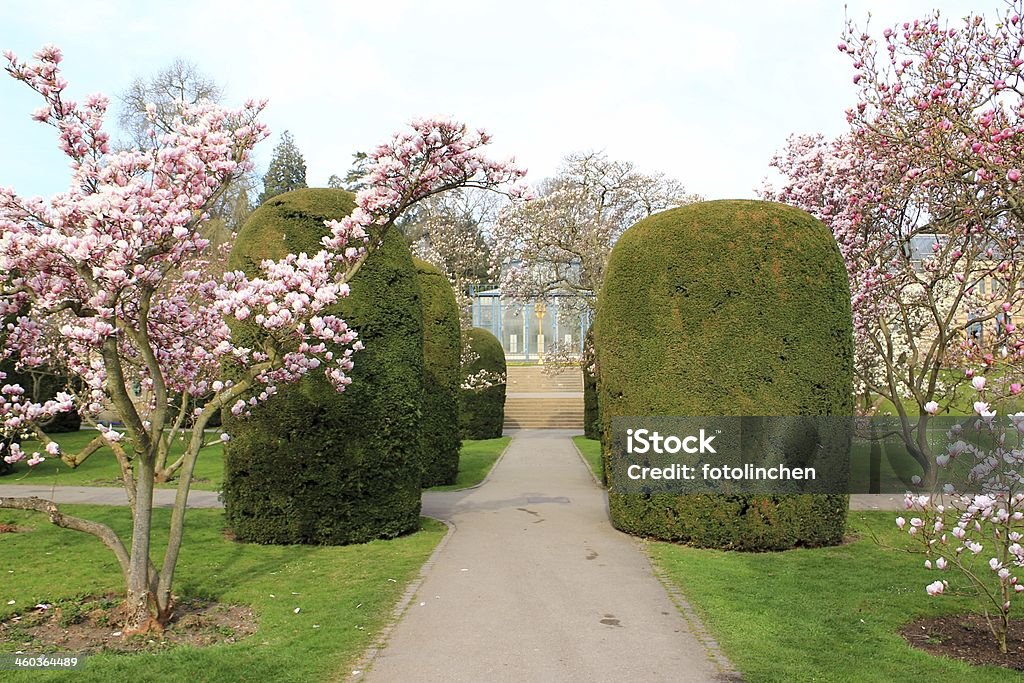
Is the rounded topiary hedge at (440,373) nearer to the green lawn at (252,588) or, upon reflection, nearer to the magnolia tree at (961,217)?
the green lawn at (252,588)

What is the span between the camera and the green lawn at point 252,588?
19.0 feet

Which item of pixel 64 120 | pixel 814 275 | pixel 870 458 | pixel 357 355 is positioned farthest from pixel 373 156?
pixel 870 458

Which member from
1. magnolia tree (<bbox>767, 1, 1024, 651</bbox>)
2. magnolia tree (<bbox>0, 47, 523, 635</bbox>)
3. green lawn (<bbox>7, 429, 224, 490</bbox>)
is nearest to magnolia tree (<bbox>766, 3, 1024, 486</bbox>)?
magnolia tree (<bbox>767, 1, 1024, 651</bbox>)

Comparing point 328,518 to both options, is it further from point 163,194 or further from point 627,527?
point 163,194

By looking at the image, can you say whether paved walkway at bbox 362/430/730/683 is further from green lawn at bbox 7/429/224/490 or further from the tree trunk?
green lawn at bbox 7/429/224/490

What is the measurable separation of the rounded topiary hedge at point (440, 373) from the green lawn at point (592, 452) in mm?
3174

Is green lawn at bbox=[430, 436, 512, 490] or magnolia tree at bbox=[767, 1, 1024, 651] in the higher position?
magnolia tree at bbox=[767, 1, 1024, 651]

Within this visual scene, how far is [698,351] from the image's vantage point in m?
9.58

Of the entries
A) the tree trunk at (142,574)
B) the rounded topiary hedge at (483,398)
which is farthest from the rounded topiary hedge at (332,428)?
the rounded topiary hedge at (483,398)

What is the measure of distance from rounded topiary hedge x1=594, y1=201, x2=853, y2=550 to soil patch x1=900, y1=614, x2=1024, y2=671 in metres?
2.66

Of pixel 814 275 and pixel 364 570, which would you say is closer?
pixel 364 570

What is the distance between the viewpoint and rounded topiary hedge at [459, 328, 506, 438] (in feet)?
85.2

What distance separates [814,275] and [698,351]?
5.44 feet

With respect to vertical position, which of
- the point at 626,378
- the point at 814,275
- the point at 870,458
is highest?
the point at 814,275
